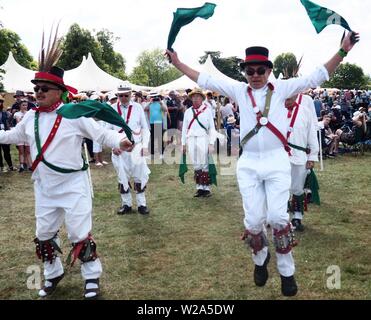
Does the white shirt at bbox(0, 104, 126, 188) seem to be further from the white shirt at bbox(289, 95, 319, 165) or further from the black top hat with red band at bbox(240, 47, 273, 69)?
the white shirt at bbox(289, 95, 319, 165)

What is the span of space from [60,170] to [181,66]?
163 centimetres

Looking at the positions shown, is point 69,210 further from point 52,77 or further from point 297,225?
point 297,225

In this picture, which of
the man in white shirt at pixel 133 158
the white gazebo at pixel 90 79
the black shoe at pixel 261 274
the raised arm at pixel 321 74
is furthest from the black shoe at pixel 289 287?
the white gazebo at pixel 90 79

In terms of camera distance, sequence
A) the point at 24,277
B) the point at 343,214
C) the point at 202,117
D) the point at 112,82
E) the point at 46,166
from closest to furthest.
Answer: the point at 46,166, the point at 24,277, the point at 343,214, the point at 202,117, the point at 112,82

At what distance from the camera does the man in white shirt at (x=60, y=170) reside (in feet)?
15.2

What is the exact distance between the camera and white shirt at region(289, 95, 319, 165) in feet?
22.4

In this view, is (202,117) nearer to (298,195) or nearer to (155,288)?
(298,195)

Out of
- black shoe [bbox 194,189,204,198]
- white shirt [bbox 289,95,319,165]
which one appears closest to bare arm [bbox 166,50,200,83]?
white shirt [bbox 289,95,319,165]

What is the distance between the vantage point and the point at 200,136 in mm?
9648

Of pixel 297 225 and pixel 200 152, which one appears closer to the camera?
pixel 297 225

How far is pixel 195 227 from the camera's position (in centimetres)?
735

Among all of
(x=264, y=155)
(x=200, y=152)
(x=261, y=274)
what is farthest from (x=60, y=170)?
(x=200, y=152)
